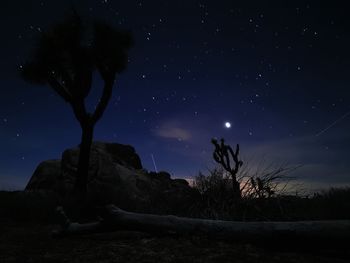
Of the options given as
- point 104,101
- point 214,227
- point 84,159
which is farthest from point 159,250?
point 104,101

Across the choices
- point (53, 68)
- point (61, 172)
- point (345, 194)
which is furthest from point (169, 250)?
point (61, 172)

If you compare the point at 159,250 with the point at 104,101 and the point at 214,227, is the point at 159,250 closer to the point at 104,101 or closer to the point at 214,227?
the point at 214,227

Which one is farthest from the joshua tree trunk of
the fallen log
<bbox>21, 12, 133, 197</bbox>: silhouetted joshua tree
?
the fallen log

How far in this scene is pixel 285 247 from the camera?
3773 mm

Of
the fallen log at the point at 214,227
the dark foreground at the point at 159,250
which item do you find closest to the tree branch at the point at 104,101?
the fallen log at the point at 214,227

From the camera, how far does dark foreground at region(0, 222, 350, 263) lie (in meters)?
3.46

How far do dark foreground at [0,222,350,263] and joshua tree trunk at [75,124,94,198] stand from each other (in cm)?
547

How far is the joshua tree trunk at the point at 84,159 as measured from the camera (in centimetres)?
1023

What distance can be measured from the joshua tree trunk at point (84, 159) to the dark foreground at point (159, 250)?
5.47m

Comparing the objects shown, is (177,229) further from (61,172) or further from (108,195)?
(61,172)

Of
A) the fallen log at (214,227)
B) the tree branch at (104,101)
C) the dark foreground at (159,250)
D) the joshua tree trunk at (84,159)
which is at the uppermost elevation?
the tree branch at (104,101)

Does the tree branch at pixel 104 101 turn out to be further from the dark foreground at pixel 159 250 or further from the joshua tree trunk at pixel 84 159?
the dark foreground at pixel 159 250

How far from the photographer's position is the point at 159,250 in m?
3.85

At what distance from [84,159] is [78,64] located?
3.40 metres
